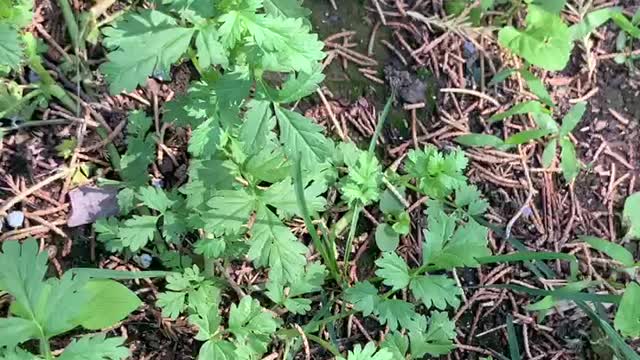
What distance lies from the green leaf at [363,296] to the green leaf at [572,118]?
0.94 m

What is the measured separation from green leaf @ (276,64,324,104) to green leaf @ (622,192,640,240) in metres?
1.34

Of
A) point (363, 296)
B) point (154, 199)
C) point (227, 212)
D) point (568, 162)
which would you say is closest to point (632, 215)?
point (568, 162)

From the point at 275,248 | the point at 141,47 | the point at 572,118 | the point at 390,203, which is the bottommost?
the point at 390,203

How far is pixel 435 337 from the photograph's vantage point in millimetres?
2291

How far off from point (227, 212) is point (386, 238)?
633mm

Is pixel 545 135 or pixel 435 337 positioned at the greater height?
pixel 545 135

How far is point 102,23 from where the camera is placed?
2.52m

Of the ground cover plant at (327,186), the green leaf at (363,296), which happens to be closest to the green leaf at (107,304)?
the ground cover plant at (327,186)

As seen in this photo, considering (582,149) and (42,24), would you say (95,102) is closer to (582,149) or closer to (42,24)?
(42,24)

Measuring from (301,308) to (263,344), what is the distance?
18cm

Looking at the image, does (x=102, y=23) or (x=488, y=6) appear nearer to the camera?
(x=102, y=23)

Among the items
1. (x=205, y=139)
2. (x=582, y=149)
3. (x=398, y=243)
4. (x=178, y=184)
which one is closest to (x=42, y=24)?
(x=178, y=184)

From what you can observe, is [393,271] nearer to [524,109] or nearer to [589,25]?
[524,109]

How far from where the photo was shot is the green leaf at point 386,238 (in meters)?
2.50
